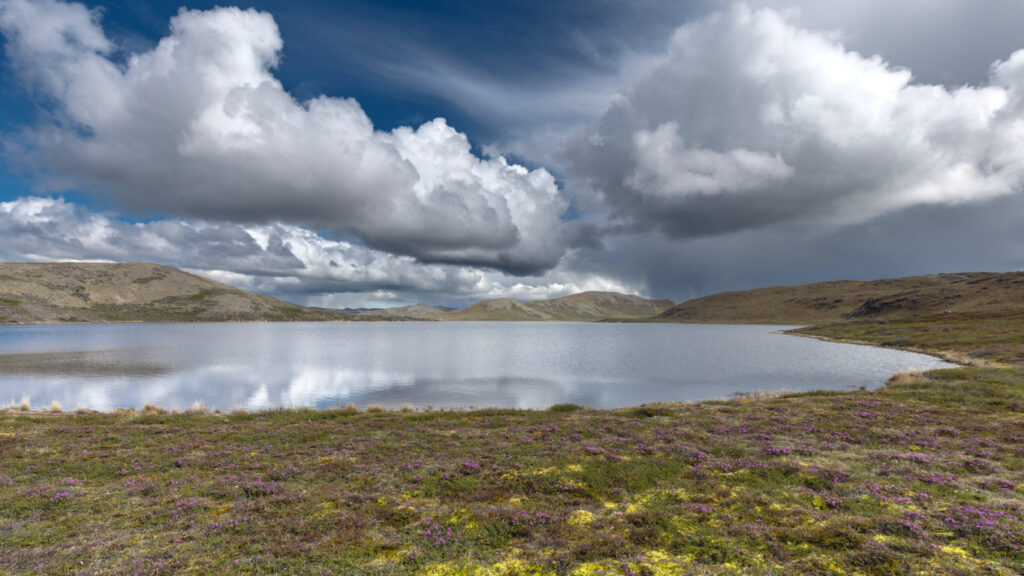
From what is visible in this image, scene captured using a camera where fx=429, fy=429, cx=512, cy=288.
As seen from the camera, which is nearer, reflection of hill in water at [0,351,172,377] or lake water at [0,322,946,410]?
lake water at [0,322,946,410]

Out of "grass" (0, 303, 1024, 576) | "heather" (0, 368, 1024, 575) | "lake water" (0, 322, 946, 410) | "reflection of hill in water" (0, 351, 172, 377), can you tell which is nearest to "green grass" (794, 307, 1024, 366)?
"lake water" (0, 322, 946, 410)

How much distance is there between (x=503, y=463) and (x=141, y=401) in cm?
4528

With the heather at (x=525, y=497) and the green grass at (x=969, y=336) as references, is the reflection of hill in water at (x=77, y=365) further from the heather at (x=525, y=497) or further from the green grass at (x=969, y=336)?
the green grass at (x=969, y=336)

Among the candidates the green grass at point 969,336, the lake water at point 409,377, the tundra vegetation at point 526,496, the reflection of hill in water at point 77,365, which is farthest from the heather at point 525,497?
the green grass at point 969,336

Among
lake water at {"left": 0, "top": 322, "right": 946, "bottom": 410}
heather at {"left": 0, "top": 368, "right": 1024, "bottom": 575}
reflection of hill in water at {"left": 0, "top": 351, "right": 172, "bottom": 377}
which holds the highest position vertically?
heather at {"left": 0, "top": 368, "right": 1024, "bottom": 575}

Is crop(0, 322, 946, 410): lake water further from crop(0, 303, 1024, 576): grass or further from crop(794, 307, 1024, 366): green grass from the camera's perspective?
crop(0, 303, 1024, 576): grass

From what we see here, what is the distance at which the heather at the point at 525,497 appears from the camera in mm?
10398

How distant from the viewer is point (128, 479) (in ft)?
54.4

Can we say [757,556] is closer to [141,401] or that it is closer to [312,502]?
[312,502]

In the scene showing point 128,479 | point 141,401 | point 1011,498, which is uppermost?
point 1011,498

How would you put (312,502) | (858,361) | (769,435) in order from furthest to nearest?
(858,361) < (769,435) < (312,502)

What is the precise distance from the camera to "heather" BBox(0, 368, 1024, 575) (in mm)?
10398

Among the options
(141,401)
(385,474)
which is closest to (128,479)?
(385,474)

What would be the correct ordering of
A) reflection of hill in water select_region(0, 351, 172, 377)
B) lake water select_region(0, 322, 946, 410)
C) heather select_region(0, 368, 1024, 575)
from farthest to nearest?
reflection of hill in water select_region(0, 351, 172, 377)
lake water select_region(0, 322, 946, 410)
heather select_region(0, 368, 1024, 575)
